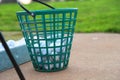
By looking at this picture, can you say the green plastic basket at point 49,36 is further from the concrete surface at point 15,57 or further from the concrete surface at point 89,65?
the concrete surface at point 15,57

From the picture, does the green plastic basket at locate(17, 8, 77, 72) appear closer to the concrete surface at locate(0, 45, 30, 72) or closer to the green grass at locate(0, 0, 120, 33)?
the concrete surface at locate(0, 45, 30, 72)

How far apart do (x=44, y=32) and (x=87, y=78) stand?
524 mm

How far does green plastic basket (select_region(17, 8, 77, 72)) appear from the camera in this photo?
10.5ft

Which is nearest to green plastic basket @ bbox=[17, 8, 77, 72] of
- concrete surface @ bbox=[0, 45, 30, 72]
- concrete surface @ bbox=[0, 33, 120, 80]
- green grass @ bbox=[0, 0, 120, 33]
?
concrete surface @ bbox=[0, 33, 120, 80]

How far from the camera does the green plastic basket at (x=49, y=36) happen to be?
319 cm

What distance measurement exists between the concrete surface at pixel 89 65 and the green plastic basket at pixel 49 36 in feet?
0.33

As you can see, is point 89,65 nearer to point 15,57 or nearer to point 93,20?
point 15,57

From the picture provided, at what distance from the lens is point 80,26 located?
6348 millimetres

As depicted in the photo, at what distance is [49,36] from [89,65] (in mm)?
504

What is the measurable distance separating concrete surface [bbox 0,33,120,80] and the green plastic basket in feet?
0.33

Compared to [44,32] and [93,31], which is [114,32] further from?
[44,32]

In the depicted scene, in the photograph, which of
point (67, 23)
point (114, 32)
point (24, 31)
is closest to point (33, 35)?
point (24, 31)

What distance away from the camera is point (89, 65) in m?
3.50

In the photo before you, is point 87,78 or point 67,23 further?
point 67,23
